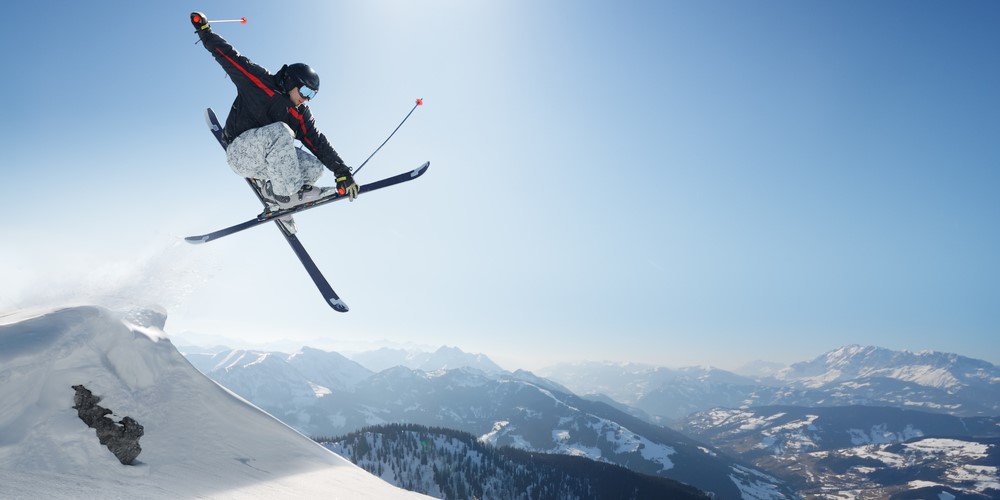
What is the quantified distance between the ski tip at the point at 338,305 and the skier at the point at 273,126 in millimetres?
4817

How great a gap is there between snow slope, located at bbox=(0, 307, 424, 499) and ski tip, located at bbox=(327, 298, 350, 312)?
16.0ft

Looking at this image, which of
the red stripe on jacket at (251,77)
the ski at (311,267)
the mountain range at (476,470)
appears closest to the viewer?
the red stripe on jacket at (251,77)

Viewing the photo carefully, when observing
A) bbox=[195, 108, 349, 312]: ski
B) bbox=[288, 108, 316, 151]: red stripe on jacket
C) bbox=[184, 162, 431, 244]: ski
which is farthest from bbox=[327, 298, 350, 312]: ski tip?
bbox=[288, 108, 316, 151]: red stripe on jacket

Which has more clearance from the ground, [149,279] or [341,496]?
[149,279]

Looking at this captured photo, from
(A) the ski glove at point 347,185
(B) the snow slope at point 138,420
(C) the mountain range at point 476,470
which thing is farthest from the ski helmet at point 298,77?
(C) the mountain range at point 476,470

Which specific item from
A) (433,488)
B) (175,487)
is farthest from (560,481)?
(175,487)

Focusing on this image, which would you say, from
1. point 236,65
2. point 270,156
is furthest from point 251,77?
point 270,156

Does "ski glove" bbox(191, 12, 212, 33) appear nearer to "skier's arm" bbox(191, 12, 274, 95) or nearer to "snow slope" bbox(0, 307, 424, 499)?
"skier's arm" bbox(191, 12, 274, 95)

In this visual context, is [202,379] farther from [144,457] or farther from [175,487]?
[175,487]

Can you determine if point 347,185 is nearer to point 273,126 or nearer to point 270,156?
point 270,156

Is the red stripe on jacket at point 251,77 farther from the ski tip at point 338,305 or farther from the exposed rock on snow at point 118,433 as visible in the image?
the exposed rock on snow at point 118,433

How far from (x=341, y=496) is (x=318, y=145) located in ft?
36.1

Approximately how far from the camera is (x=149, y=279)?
935 inches

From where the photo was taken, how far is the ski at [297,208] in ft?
32.6
